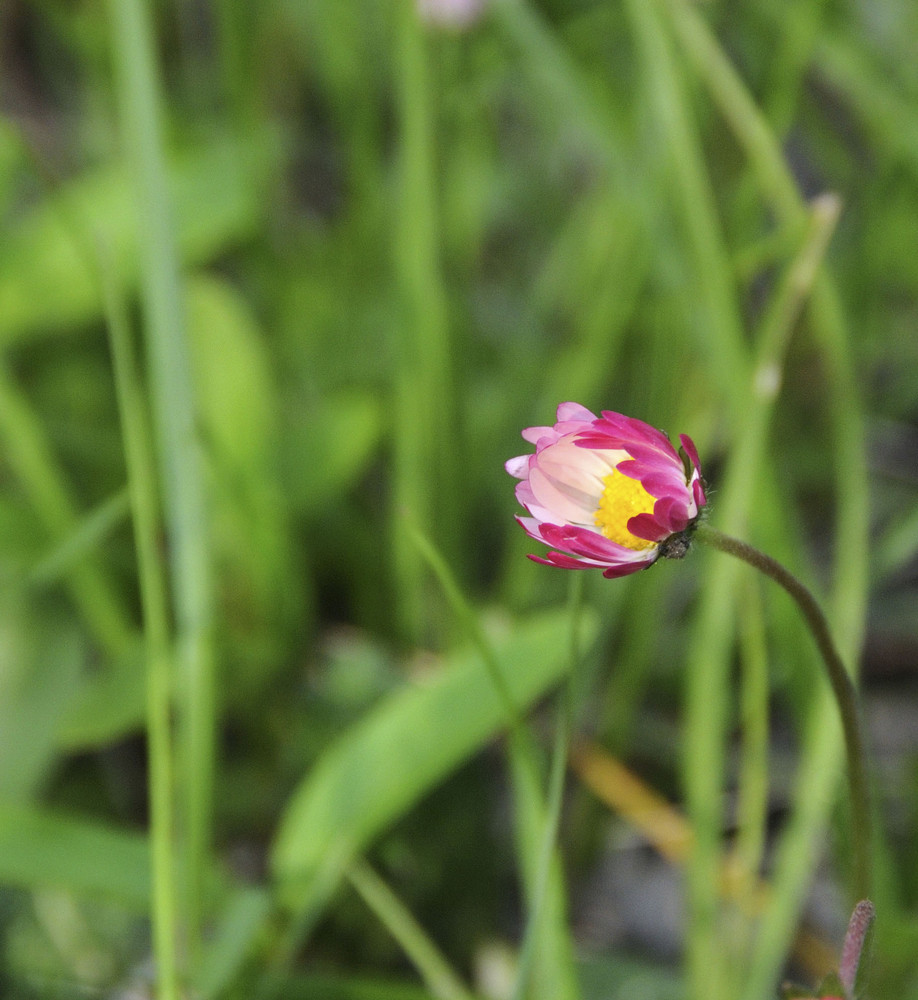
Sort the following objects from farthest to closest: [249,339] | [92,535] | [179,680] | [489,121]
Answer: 1. [489,121]
2. [249,339]
3. [179,680]
4. [92,535]

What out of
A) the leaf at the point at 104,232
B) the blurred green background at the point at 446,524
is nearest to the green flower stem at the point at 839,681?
the blurred green background at the point at 446,524

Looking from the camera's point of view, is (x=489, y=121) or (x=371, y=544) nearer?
(x=371, y=544)

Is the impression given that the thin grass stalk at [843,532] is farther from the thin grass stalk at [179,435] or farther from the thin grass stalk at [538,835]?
the thin grass stalk at [179,435]

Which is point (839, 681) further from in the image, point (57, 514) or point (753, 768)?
point (57, 514)

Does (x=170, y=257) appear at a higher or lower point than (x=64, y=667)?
higher

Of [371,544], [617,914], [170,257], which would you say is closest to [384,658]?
[371,544]


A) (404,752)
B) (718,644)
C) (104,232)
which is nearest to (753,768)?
(718,644)

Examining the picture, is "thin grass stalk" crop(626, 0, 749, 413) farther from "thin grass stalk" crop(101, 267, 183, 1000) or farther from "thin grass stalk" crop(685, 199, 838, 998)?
"thin grass stalk" crop(101, 267, 183, 1000)

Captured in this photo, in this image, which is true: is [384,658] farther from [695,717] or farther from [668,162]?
[668,162]
